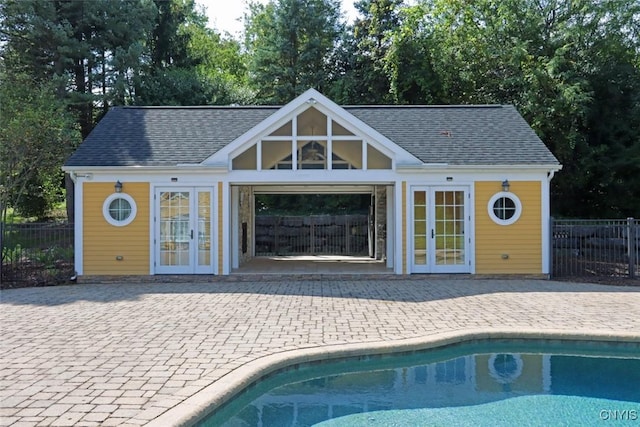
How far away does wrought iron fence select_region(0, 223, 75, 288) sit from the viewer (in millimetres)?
14045

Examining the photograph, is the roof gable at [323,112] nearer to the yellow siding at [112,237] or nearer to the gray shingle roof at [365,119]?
the gray shingle roof at [365,119]

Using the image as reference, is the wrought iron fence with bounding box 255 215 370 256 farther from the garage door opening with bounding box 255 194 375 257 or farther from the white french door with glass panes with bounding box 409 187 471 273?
the white french door with glass panes with bounding box 409 187 471 273

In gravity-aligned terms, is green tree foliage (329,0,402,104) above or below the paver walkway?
above

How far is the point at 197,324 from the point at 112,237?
6.39 meters

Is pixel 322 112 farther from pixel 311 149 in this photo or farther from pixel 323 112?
pixel 311 149

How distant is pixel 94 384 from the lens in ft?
18.4

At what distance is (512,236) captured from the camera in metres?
14.0

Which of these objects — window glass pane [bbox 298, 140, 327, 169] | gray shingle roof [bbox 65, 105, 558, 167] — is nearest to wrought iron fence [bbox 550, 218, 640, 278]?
gray shingle roof [bbox 65, 105, 558, 167]

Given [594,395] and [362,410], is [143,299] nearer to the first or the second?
[362,410]

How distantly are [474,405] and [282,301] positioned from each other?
533 centimetres

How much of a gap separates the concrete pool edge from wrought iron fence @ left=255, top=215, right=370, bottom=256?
596 inches

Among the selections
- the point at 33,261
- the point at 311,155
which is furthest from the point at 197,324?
the point at 33,261

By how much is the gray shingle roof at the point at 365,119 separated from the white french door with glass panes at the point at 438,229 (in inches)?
34.7

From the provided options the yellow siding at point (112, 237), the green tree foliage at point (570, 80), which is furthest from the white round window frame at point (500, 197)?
→ the green tree foliage at point (570, 80)
